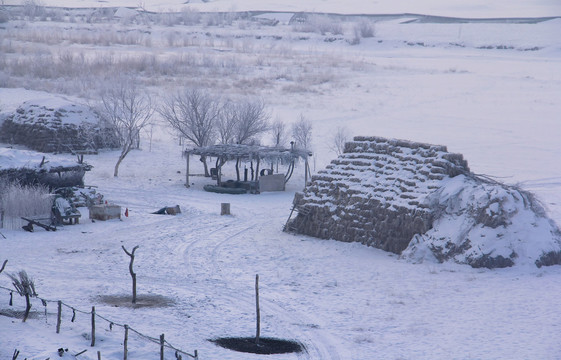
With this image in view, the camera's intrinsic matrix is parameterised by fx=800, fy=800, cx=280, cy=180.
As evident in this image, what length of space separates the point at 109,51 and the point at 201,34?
68.2 ft

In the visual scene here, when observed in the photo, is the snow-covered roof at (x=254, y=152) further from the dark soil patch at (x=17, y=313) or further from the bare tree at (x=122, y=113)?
the dark soil patch at (x=17, y=313)

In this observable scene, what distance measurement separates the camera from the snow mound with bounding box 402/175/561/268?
20172mm

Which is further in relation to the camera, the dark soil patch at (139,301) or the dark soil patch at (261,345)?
the dark soil patch at (139,301)

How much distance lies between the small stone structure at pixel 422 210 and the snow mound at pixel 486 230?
0.03 meters

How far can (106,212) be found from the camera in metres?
26.8

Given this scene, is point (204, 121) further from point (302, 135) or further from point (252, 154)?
point (252, 154)

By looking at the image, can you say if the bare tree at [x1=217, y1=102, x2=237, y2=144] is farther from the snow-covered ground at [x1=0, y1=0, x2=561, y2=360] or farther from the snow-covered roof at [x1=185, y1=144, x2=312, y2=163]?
the snow-covered roof at [x1=185, y1=144, x2=312, y2=163]

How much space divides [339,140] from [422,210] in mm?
18575

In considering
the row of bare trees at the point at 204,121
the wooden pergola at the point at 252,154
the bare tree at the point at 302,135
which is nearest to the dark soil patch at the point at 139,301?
the wooden pergola at the point at 252,154

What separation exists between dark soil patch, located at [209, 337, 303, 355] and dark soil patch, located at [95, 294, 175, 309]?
2.56 metres

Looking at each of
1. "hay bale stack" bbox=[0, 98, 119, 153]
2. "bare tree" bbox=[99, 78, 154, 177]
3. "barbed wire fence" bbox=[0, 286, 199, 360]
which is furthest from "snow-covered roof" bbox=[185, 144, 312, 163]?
"barbed wire fence" bbox=[0, 286, 199, 360]

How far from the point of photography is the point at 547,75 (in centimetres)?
6028

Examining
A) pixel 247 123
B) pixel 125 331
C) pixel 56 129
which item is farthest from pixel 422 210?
pixel 56 129

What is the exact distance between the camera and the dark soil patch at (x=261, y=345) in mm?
14719
